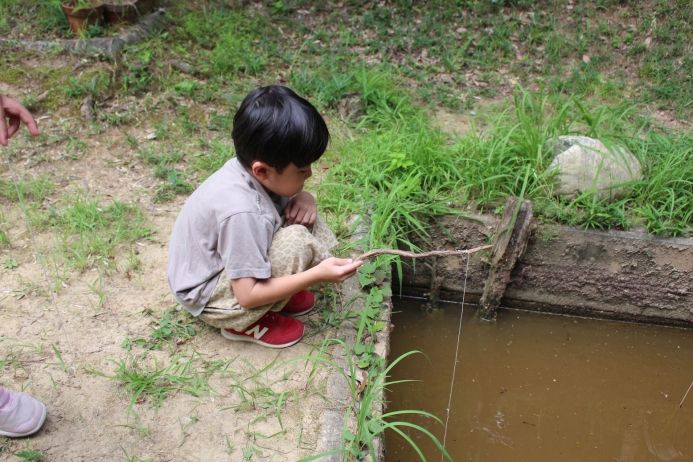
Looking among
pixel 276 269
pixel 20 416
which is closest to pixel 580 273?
pixel 276 269

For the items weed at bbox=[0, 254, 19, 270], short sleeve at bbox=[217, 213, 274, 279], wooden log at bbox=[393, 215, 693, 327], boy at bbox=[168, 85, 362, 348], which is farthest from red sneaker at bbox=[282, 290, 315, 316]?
weed at bbox=[0, 254, 19, 270]

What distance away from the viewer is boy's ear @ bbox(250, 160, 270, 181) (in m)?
2.23

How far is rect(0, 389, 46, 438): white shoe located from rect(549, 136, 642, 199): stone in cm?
303

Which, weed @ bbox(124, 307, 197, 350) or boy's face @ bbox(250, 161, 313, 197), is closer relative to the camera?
boy's face @ bbox(250, 161, 313, 197)

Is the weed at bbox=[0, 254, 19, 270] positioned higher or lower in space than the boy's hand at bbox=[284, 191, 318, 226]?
lower

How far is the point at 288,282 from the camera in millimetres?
2264

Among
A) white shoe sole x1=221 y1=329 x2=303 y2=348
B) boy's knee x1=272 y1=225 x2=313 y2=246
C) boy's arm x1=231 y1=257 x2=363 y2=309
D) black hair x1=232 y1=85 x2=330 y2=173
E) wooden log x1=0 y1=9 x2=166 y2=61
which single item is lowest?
white shoe sole x1=221 y1=329 x2=303 y2=348

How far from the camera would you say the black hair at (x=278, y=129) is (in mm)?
2133

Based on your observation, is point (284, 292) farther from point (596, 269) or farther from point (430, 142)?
point (596, 269)

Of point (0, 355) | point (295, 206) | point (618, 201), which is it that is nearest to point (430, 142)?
point (618, 201)

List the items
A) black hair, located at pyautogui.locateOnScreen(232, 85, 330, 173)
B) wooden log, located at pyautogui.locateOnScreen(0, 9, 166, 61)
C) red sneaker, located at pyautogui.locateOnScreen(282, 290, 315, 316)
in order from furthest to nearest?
wooden log, located at pyautogui.locateOnScreen(0, 9, 166, 61) → red sneaker, located at pyautogui.locateOnScreen(282, 290, 315, 316) → black hair, located at pyautogui.locateOnScreen(232, 85, 330, 173)

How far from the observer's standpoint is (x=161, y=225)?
3.45 metres

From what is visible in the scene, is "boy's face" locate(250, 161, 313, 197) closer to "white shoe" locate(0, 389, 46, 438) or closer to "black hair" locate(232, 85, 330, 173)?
"black hair" locate(232, 85, 330, 173)

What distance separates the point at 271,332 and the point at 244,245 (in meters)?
0.55
